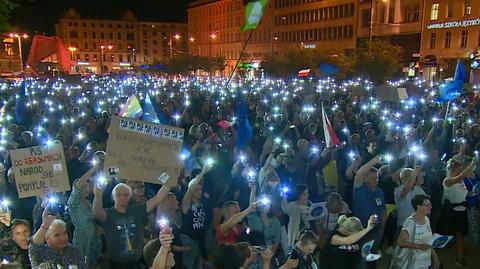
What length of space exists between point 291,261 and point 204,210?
5.51ft

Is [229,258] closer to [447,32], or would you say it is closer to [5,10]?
[5,10]

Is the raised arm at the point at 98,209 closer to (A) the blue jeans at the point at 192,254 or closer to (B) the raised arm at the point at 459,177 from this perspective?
(A) the blue jeans at the point at 192,254

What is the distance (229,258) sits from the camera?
3779 millimetres

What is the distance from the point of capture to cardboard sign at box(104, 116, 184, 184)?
5.29m

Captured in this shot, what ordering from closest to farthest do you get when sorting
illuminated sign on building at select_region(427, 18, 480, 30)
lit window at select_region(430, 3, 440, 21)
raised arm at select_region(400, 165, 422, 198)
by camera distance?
1. raised arm at select_region(400, 165, 422, 198)
2. illuminated sign on building at select_region(427, 18, 480, 30)
3. lit window at select_region(430, 3, 440, 21)

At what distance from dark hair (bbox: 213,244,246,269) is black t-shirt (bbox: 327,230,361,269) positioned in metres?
1.37

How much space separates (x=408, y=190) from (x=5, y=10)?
6632 mm

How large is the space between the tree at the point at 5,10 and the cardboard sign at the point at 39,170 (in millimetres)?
3392

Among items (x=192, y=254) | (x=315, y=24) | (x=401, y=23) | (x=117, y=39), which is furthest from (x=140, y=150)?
(x=117, y=39)

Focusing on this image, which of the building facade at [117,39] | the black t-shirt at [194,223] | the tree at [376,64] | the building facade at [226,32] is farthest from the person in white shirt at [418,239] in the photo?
the building facade at [117,39]

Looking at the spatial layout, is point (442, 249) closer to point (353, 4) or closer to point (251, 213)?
point (251, 213)

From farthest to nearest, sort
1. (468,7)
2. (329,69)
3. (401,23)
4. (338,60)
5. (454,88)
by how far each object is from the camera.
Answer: (401,23) < (468,7) < (338,60) < (329,69) < (454,88)

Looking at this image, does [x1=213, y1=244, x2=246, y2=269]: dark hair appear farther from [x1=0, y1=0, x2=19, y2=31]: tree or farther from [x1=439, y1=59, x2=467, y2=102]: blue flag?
[x1=439, y1=59, x2=467, y2=102]: blue flag

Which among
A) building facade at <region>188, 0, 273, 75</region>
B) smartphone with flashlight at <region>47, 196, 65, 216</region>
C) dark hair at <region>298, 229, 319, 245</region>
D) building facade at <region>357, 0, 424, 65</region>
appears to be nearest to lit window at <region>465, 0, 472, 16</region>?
building facade at <region>357, 0, 424, 65</region>
